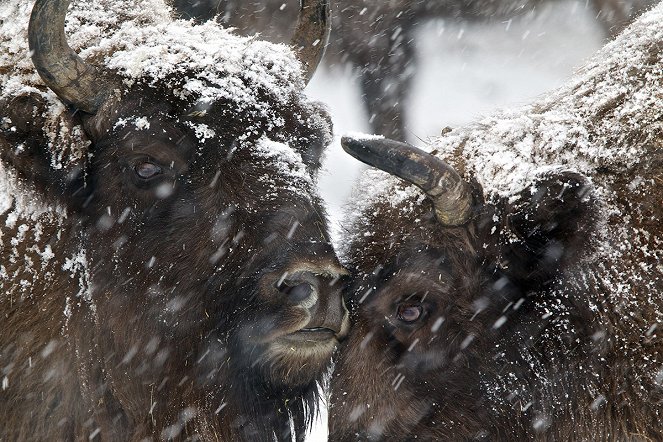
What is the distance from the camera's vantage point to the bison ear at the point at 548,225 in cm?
384

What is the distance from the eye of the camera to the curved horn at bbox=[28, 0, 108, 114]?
3.77 metres

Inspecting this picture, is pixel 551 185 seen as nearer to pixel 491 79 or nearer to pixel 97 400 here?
pixel 97 400

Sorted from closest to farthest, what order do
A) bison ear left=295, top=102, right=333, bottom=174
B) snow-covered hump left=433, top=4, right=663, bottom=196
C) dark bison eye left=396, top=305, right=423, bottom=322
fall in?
snow-covered hump left=433, top=4, right=663, bottom=196 < dark bison eye left=396, top=305, right=423, bottom=322 < bison ear left=295, top=102, right=333, bottom=174

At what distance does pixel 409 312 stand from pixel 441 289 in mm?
222

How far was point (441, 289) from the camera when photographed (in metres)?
4.21

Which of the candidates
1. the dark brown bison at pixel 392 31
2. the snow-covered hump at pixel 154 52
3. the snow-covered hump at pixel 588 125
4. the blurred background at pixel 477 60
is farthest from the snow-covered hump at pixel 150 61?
the dark brown bison at pixel 392 31

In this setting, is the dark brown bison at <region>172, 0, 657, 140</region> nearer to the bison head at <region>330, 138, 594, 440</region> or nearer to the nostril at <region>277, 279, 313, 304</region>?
the bison head at <region>330, 138, 594, 440</region>

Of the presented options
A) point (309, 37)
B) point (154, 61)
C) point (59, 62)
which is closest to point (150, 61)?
point (154, 61)

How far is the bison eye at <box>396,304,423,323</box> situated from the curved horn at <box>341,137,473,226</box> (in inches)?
25.1

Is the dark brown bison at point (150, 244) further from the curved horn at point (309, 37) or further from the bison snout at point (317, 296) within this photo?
the curved horn at point (309, 37)

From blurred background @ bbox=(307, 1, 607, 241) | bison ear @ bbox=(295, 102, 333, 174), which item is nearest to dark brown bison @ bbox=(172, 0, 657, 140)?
blurred background @ bbox=(307, 1, 607, 241)

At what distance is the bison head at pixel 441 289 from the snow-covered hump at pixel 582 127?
0.39 feet

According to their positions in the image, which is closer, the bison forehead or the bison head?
the bison head

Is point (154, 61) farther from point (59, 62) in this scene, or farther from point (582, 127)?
point (582, 127)
